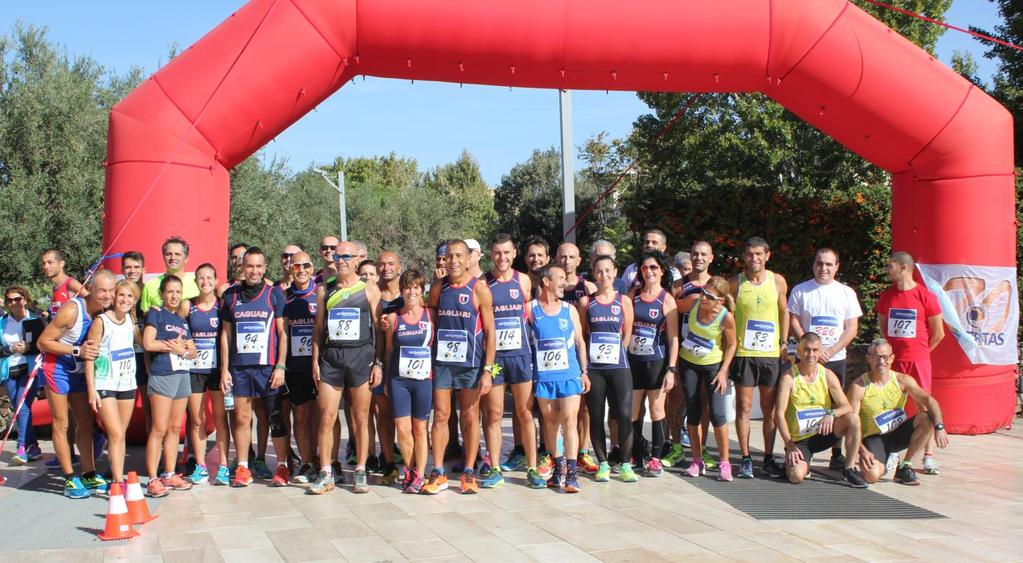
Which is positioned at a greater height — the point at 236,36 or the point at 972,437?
the point at 236,36

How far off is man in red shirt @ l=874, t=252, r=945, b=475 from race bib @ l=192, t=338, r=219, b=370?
539cm

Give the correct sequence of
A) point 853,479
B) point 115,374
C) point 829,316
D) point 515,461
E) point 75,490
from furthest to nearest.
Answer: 1. point 515,461
2. point 829,316
3. point 853,479
4. point 75,490
5. point 115,374

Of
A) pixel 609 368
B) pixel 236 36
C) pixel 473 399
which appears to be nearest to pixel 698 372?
pixel 609 368

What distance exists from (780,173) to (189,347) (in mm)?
16248

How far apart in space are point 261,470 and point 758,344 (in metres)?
3.88

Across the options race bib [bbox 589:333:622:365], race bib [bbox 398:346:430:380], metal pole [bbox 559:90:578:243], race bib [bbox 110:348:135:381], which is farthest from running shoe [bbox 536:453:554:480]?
metal pole [bbox 559:90:578:243]

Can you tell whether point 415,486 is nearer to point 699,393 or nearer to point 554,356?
point 554,356

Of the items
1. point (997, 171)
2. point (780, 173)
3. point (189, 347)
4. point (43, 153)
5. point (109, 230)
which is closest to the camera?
point (189, 347)

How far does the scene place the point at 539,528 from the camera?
5566mm

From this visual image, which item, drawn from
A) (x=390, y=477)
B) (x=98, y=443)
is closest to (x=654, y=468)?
(x=390, y=477)

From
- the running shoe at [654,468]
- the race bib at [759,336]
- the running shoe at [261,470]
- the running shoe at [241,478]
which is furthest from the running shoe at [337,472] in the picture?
the race bib at [759,336]

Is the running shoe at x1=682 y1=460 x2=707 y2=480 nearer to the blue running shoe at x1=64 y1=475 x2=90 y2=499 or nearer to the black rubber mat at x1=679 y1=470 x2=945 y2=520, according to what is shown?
the black rubber mat at x1=679 y1=470 x2=945 y2=520

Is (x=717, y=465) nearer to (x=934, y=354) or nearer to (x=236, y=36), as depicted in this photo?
(x=934, y=354)

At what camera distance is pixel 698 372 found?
7.00 meters
